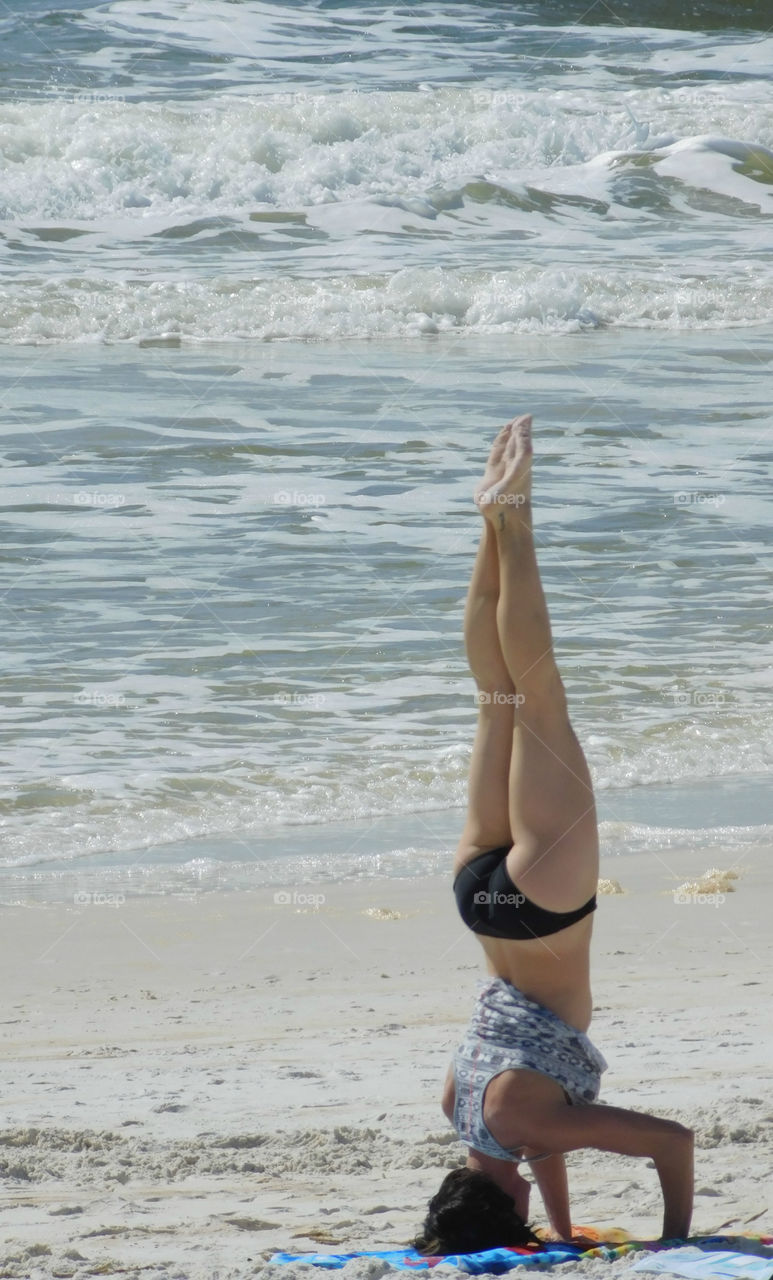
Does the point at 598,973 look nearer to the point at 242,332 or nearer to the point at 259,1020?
the point at 259,1020

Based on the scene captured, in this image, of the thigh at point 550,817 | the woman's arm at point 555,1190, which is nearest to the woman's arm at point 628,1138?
the woman's arm at point 555,1190

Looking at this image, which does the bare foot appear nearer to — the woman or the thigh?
the woman

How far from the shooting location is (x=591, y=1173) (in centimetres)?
332

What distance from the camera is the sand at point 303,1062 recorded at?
3041mm

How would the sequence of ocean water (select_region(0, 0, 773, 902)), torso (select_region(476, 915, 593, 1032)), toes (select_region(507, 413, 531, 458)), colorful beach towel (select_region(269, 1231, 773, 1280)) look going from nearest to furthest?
colorful beach towel (select_region(269, 1231, 773, 1280)) < torso (select_region(476, 915, 593, 1032)) < toes (select_region(507, 413, 531, 458)) < ocean water (select_region(0, 0, 773, 902))

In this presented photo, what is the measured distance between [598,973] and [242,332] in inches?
510

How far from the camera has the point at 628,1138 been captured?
8.93 ft

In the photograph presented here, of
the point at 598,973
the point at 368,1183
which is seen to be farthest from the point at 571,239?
the point at 368,1183

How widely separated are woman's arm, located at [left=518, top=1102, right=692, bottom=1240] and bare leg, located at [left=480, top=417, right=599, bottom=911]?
378 millimetres

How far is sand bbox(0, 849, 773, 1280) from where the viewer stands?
3041mm

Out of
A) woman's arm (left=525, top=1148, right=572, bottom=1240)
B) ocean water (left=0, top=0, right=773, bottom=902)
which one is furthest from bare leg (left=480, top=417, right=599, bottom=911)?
ocean water (left=0, top=0, right=773, bottom=902)

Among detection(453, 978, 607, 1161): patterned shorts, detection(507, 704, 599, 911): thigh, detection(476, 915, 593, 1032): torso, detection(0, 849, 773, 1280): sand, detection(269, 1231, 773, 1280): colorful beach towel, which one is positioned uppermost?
detection(507, 704, 599, 911): thigh

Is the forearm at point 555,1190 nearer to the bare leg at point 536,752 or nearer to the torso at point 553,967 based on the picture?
the torso at point 553,967

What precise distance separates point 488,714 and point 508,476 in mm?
462
